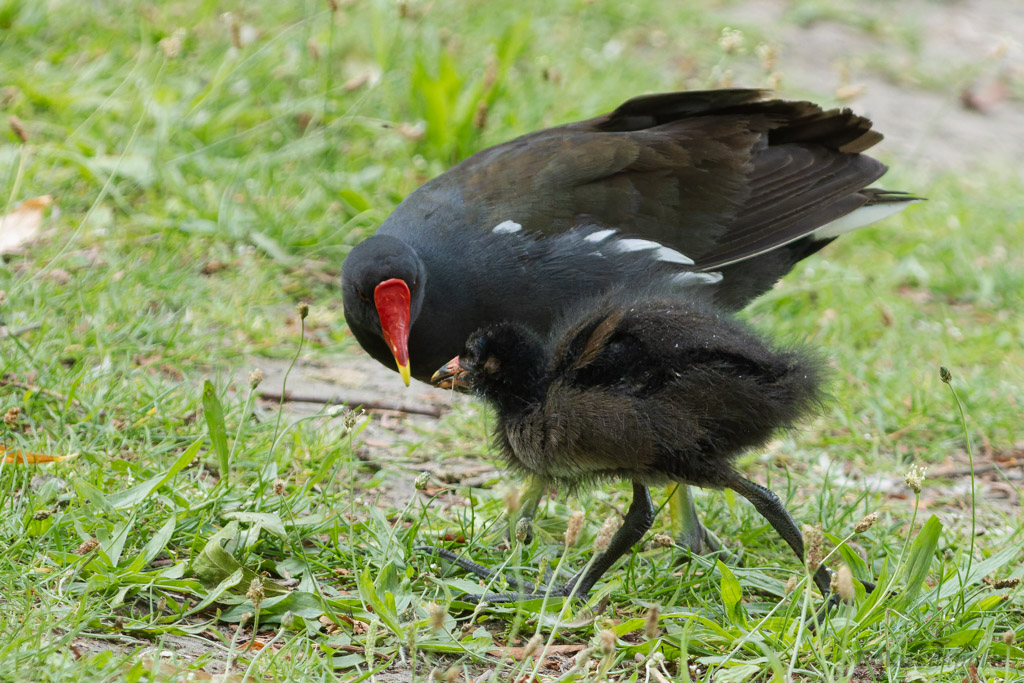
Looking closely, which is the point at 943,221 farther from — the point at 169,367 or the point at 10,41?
the point at 10,41

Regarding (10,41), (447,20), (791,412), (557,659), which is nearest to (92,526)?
(557,659)

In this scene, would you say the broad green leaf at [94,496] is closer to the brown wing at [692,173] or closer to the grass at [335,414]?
the grass at [335,414]

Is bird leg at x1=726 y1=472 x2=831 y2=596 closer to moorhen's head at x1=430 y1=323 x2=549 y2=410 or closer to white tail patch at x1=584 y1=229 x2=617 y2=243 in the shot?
moorhen's head at x1=430 y1=323 x2=549 y2=410

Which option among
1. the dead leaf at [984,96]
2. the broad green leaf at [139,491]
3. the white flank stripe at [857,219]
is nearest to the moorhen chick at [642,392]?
the broad green leaf at [139,491]

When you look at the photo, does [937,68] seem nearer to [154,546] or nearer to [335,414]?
[335,414]

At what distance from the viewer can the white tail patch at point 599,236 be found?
3389 mm

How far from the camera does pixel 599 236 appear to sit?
3404mm

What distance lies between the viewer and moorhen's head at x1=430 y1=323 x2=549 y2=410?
2.52 metres

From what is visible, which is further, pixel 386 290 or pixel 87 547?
pixel 386 290

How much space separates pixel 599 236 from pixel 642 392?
113 centimetres

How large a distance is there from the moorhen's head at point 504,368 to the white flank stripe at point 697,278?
1.04 meters

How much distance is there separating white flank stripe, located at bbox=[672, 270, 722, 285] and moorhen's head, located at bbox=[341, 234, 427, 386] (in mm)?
836

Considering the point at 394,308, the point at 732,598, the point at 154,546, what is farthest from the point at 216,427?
the point at 732,598

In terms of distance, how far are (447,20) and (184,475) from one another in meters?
4.25
